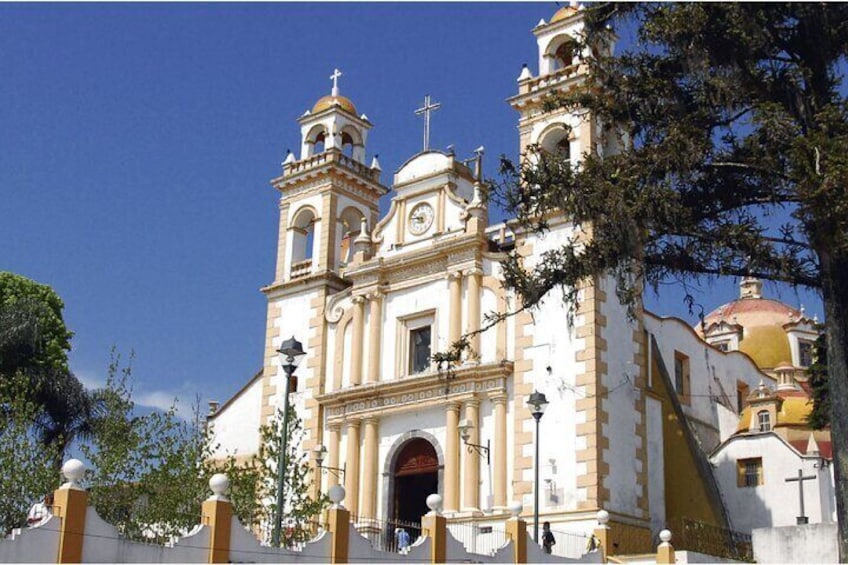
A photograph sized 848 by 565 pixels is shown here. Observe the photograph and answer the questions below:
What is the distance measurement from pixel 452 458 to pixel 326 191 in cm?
1038

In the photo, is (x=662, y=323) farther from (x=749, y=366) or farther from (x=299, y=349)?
(x=299, y=349)

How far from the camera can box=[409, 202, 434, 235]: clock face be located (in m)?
35.2

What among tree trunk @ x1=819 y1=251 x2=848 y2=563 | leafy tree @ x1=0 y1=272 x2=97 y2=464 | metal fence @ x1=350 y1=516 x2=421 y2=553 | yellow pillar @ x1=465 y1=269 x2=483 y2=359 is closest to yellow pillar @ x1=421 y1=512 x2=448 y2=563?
metal fence @ x1=350 y1=516 x2=421 y2=553

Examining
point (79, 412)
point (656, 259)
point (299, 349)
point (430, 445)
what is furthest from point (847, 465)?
point (79, 412)

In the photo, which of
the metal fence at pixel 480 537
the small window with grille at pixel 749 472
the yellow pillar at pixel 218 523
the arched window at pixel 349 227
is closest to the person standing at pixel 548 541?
the metal fence at pixel 480 537

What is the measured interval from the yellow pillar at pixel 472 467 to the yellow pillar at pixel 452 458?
262 mm

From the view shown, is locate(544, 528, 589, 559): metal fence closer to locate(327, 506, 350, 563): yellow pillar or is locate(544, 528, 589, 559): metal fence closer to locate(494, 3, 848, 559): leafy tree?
locate(327, 506, 350, 563): yellow pillar

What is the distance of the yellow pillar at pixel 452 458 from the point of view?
104ft

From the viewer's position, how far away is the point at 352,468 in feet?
112

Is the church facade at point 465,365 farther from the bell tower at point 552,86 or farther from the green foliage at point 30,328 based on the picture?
the green foliage at point 30,328

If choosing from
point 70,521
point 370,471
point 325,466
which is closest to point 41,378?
point 325,466

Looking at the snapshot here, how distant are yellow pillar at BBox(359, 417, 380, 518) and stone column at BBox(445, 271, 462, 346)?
3.36 meters

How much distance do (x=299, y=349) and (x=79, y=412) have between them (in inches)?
557

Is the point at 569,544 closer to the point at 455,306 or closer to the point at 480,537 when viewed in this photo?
the point at 480,537
